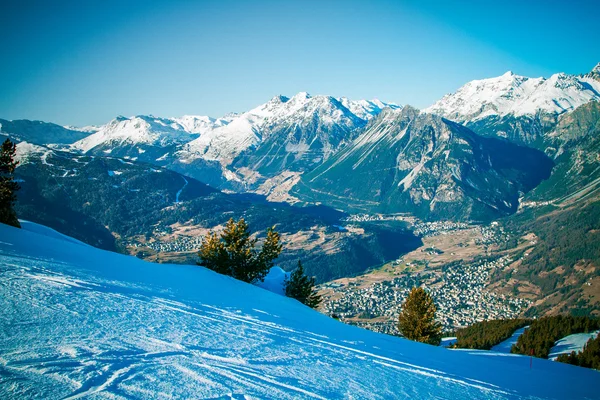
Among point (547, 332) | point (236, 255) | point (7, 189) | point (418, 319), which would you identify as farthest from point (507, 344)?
point (7, 189)

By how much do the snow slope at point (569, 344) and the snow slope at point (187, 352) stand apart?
80.5 ft

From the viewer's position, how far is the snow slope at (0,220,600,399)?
22.6 feet

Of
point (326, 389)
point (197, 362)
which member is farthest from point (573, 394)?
point (197, 362)

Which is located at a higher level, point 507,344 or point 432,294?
point 507,344

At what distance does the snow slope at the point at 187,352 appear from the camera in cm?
689

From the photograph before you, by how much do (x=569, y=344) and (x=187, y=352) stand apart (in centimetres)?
4348

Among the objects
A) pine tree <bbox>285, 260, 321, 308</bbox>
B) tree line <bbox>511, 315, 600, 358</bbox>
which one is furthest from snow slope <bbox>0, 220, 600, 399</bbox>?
tree line <bbox>511, 315, 600, 358</bbox>

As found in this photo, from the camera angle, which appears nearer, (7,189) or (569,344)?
(7,189)

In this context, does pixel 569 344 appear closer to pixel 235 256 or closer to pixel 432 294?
pixel 235 256

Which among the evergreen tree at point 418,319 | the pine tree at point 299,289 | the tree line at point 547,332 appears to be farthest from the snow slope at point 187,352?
the evergreen tree at point 418,319

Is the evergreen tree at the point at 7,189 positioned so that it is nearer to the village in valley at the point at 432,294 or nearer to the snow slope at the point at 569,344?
the snow slope at the point at 569,344

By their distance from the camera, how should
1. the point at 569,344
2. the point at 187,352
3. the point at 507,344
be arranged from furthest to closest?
the point at 507,344 < the point at 569,344 < the point at 187,352

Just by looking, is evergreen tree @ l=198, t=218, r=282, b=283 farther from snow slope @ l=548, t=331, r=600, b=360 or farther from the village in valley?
the village in valley

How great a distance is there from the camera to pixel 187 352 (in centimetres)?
878
